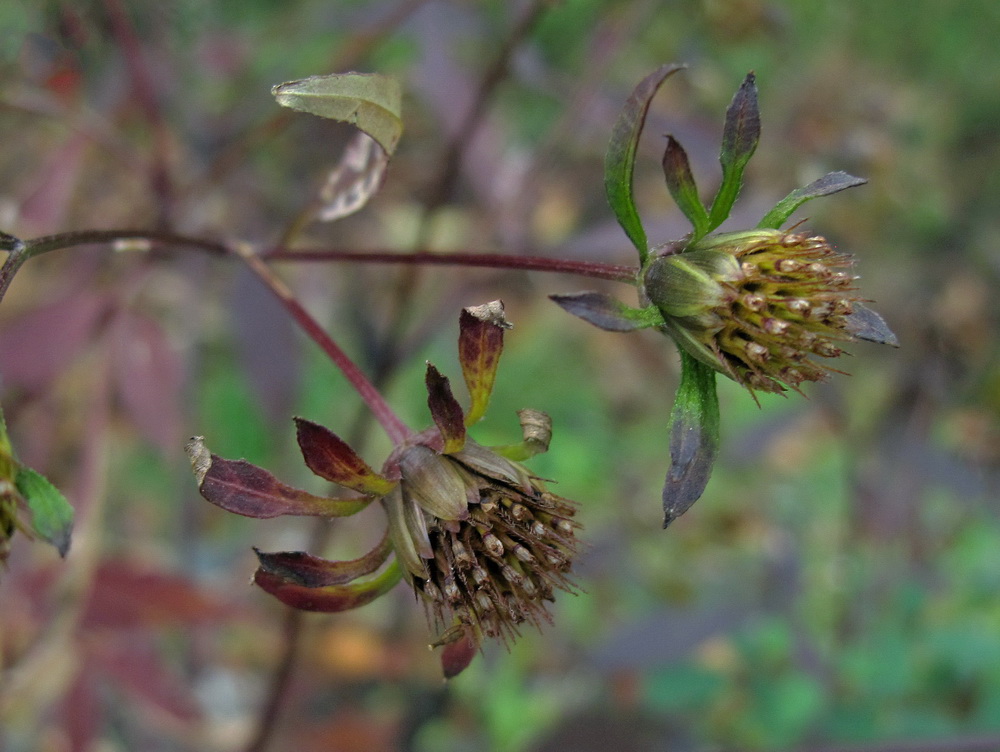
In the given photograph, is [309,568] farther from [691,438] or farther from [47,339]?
[47,339]

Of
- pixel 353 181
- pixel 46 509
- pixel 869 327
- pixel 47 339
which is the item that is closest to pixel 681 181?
pixel 869 327

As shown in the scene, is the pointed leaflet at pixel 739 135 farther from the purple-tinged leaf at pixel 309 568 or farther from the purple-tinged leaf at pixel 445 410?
the purple-tinged leaf at pixel 309 568

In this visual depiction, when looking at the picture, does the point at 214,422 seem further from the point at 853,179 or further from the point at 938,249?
the point at 938,249

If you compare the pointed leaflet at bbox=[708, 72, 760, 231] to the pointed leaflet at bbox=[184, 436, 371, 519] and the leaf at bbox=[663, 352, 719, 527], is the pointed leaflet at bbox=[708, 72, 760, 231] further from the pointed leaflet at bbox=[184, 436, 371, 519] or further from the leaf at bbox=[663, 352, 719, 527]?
the pointed leaflet at bbox=[184, 436, 371, 519]

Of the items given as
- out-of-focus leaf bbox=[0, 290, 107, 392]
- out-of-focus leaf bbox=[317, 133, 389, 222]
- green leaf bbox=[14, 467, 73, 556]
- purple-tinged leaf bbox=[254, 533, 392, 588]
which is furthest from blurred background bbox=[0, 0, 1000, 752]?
green leaf bbox=[14, 467, 73, 556]

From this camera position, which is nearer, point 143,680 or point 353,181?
point 353,181

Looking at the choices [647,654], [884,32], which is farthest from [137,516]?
[884,32]
